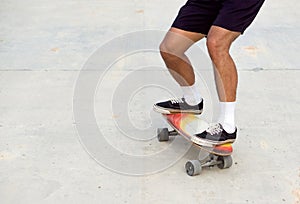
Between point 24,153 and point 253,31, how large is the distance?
2951 mm

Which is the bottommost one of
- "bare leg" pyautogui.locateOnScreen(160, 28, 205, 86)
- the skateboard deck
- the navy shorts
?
the skateboard deck

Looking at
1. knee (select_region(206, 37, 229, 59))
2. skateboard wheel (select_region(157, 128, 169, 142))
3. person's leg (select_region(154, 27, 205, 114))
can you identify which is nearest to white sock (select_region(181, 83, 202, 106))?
person's leg (select_region(154, 27, 205, 114))

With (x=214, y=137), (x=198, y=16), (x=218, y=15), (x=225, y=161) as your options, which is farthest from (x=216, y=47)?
(x=225, y=161)

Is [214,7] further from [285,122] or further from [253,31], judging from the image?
[253,31]

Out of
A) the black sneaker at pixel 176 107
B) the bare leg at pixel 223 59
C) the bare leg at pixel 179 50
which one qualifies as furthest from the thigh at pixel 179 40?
the black sneaker at pixel 176 107

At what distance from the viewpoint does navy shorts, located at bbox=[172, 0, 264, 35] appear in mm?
3016

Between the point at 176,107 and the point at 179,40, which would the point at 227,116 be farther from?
the point at 179,40

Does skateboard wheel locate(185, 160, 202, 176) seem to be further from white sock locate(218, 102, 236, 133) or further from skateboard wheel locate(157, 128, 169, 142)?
skateboard wheel locate(157, 128, 169, 142)

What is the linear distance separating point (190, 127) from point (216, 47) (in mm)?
567

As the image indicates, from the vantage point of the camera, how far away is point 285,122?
3.74 metres

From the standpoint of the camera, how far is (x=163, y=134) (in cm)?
350

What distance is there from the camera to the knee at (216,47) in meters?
3.04

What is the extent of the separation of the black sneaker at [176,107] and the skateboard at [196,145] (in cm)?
3

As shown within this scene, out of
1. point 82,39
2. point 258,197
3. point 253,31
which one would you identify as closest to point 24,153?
point 258,197
